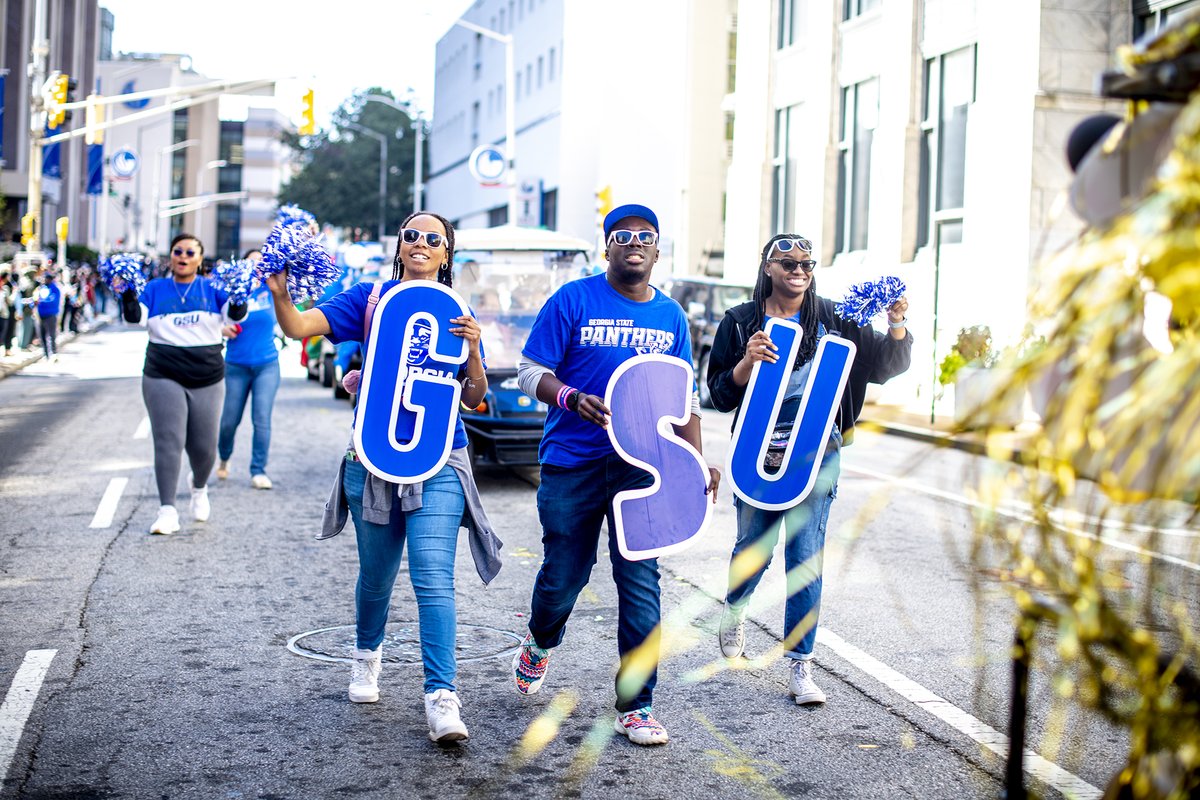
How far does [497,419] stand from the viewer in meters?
11.8

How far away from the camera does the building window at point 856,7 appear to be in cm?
2655

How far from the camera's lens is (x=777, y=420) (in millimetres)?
5770

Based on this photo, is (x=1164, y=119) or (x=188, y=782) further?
(x=188, y=782)

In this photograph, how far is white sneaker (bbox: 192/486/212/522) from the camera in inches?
391

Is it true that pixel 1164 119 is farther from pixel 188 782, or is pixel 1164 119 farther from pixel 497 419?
pixel 497 419

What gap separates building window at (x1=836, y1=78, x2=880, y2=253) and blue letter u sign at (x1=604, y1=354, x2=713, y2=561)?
72.8ft

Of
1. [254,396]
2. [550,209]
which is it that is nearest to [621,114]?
[550,209]

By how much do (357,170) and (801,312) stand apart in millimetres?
77889

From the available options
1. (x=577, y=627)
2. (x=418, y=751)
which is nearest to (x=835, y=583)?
(x=577, y=627)

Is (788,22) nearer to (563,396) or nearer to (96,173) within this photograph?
(563,396)

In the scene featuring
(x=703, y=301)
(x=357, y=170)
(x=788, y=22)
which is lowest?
(x=703, y=301)

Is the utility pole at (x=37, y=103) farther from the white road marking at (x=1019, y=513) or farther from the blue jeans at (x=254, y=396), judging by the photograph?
the white road marking at (x=1019, y=513)

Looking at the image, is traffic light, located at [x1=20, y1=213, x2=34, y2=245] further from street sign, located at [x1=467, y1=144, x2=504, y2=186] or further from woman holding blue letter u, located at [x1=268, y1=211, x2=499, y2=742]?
woman holding blue letter u, located at [x1=268, y1=211, x2=499, y2=742]

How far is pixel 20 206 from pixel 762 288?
6372 centimetres
